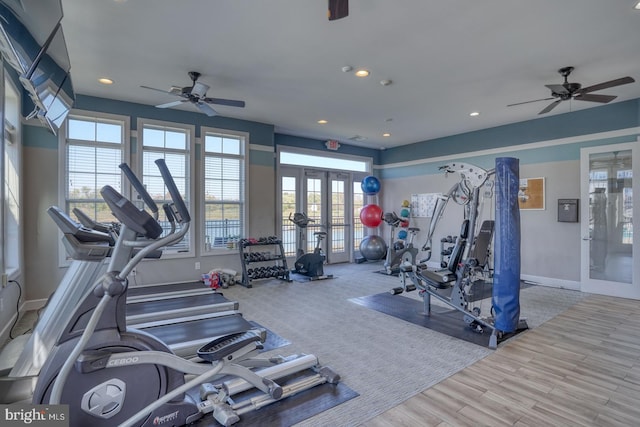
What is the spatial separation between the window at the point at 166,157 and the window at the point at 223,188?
0.29m

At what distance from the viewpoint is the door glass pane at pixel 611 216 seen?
5.02m

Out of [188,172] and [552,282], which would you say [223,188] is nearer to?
[188,172]

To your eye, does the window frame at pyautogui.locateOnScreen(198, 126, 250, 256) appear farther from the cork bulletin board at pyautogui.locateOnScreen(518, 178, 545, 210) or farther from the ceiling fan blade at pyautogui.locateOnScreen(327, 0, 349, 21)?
the cork bulletin board at pyautogui.locateOnScreen(518, 178, 545, 210)

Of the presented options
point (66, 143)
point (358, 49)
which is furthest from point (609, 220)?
point (66, 143)

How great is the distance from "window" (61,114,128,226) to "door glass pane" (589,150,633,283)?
7748 millimetres

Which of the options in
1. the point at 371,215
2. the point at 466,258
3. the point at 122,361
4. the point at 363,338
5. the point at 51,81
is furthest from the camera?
the point at 371,215

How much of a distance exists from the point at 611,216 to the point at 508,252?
3298 mm

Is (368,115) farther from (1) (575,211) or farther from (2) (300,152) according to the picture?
(1) (575,211)

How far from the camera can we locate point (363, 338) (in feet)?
Result: 11.1

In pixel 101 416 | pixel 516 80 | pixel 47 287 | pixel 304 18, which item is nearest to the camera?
pixel 101 416

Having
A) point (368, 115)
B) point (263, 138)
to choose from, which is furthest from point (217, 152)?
point (368, 115)

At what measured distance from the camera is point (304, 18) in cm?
295

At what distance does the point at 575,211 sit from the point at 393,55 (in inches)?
173

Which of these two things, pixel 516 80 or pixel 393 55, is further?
pixel 516 80
